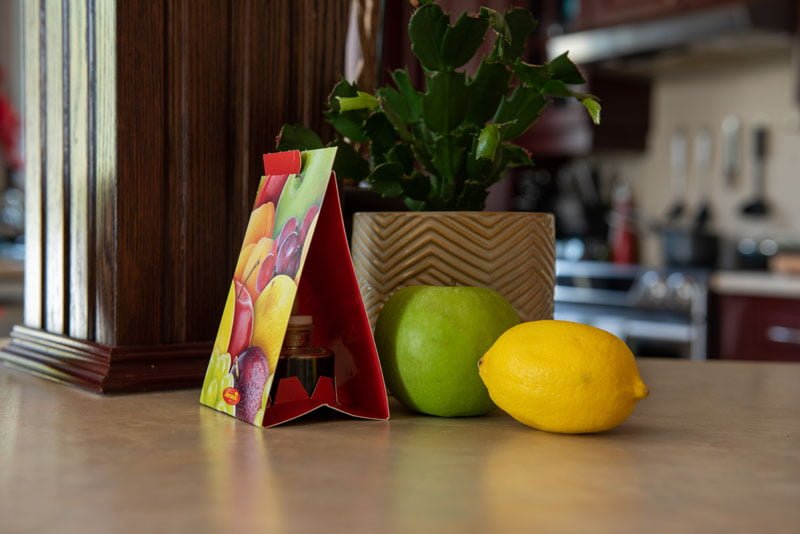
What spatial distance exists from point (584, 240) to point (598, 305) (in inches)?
25.0

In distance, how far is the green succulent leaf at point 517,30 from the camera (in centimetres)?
89

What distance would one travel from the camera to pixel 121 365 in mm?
927

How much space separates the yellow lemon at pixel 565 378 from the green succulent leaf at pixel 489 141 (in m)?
0.19

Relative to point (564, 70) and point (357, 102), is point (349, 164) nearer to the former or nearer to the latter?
point (357, 102)

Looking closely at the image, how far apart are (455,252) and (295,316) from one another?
0.18m

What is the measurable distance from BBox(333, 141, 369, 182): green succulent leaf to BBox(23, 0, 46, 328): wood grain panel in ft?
1.30

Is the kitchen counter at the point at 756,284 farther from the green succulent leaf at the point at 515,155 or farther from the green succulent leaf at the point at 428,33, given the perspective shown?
the green succulent leaf at the point at 428,33

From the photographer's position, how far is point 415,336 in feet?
2.60

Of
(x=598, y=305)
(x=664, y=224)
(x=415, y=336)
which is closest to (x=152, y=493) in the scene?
(x=415, y=336)

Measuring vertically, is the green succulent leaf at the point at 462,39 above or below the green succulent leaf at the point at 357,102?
above

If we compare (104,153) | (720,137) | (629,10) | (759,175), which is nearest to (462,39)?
(104,153)

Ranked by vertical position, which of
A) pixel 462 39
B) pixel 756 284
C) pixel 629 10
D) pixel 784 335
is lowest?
pixel 784 335

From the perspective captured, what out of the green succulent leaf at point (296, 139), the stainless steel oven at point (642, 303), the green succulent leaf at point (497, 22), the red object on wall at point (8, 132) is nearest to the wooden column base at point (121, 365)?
the green succulent leaf at point (296, 139)

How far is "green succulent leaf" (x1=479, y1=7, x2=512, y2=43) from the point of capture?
0.84m
